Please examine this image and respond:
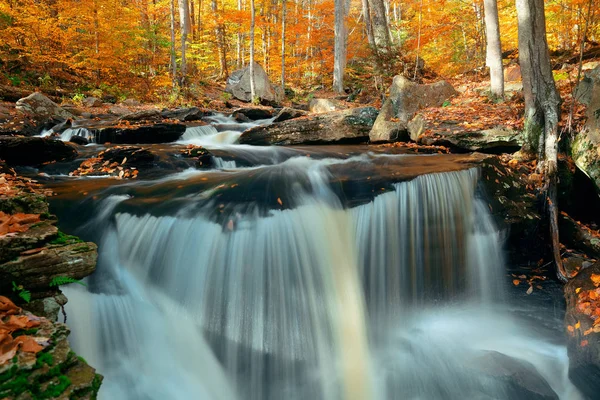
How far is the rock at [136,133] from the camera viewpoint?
Answer: 9164 mm

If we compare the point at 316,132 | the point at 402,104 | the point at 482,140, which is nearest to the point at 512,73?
the point at 402,104

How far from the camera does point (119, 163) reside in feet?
23.0

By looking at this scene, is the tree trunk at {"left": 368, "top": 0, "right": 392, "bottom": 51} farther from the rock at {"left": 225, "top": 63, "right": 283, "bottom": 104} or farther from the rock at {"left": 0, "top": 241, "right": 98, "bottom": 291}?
the rock at {"left": 0, "top": 241, "right": 98, "bottom": 291}

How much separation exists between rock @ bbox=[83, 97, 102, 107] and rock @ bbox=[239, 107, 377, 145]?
297 inches

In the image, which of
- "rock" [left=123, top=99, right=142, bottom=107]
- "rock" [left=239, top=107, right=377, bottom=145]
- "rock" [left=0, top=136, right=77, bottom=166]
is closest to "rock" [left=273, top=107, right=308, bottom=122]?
"rock" [left=239, top=107, right=377, bottom=145]

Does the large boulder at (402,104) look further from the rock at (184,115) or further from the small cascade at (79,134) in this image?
the small cascade at (79,134)

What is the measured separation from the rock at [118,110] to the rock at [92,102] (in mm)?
619

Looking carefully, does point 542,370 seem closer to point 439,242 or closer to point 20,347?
point 439,242

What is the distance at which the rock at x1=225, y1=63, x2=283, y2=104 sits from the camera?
62.1ft

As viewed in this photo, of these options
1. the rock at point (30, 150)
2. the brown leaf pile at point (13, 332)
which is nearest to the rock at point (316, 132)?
the rock at point (30, 150)

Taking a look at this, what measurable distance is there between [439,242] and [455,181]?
1151 millimetres

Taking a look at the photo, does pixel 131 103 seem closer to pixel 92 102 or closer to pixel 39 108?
pixel 92 102

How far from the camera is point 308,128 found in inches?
383

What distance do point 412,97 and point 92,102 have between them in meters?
11.7
